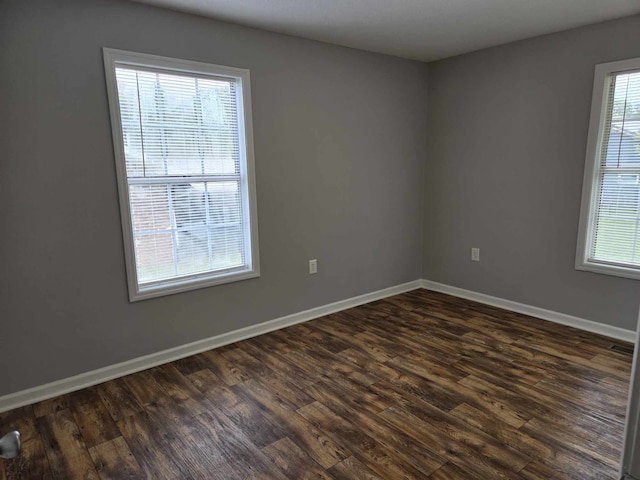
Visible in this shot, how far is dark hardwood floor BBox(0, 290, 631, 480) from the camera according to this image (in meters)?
1.86

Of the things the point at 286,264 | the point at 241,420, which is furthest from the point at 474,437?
the point at 286,264

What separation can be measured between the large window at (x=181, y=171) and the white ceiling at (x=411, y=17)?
427 mm

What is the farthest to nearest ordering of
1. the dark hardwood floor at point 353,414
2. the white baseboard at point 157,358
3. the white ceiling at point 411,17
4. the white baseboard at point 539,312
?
the white baseboard at point 539,312 < the white ceiling at point 411,17 < the white baseboard at point 157,358 < the dark hardwood floor at point 353,414

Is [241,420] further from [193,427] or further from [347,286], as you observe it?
[347,286]

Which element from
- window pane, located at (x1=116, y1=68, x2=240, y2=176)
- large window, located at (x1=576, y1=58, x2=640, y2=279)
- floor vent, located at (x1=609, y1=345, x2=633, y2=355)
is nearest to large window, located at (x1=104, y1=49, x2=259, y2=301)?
window pane, located at (x1=116, y1=68, x2=240, y2=176)

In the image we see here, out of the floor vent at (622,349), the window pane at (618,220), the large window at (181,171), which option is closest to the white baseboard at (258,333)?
the floor vent at (622,349)

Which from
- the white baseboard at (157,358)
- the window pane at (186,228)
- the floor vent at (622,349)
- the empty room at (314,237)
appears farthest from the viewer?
the floor vent at (622,349)

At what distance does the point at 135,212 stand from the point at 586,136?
337cm

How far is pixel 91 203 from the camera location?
249 cm

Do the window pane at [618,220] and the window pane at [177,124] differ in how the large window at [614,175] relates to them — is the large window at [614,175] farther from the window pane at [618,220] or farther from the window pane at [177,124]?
the window pane at [177,124]

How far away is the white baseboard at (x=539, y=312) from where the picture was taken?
124 inches

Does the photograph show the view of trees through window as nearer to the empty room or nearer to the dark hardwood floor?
the empty room

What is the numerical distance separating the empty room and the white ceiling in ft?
0.09

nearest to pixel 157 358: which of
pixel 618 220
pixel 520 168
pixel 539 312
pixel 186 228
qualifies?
pixel 186 228
